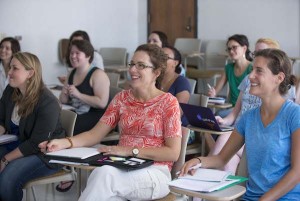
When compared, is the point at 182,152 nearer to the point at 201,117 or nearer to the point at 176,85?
the point at 201,117

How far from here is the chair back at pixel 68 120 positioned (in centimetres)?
318

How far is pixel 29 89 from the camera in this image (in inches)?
122

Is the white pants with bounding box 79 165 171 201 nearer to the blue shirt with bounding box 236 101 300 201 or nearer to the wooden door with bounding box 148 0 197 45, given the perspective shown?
the blue shirt with bounding box 236 101 300 201

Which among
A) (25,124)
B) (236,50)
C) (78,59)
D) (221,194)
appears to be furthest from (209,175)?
(236,50)

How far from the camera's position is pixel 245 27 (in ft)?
25.7

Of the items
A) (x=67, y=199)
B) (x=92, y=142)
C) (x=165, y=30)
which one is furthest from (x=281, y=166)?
(x=165, y=30)

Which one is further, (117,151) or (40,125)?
(40,125)

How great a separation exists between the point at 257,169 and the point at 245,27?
5.93m

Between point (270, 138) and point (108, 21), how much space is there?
7094 mm

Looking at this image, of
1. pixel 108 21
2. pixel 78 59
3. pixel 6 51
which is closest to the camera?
pixel 78 59

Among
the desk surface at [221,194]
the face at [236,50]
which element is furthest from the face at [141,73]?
the face at [236,50]

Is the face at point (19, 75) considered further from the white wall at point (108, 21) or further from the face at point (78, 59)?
the white wall at point (108, 21)

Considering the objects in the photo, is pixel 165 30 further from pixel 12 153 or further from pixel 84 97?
pixel 12 153

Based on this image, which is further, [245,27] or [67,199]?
[245,27]
